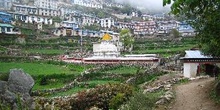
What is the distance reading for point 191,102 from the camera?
58.4 feet

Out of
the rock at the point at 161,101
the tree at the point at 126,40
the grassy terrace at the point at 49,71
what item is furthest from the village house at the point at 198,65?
the tree at the point at 126,40

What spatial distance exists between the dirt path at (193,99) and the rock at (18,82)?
9.80 m

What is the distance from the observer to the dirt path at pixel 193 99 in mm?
16625

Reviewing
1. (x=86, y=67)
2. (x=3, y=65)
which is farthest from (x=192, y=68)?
(x=3, y=65)

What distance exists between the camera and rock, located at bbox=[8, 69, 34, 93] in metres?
22.2

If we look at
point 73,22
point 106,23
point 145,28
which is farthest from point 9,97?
point 145,28

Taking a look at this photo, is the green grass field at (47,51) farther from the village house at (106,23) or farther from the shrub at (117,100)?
the village house at (106,23)

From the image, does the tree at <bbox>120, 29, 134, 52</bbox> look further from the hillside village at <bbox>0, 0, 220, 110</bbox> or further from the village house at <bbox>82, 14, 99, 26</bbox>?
the village house at <bbox>82, 14, 99, 26</bbox>

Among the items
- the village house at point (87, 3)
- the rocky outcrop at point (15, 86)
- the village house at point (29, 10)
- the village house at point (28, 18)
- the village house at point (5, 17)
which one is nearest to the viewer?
the rocky outcrop at point (15, 86)

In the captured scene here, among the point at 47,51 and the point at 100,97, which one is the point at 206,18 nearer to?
the point at 100,97

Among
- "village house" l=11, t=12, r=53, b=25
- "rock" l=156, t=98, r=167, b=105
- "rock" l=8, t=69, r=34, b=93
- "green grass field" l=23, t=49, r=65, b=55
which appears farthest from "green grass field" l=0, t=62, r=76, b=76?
"village house" l=11, t=12, r=53, b=25

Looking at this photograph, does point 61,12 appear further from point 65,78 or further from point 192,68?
point 192,68

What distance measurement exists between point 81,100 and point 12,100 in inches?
170

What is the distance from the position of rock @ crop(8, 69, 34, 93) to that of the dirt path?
386 inches
